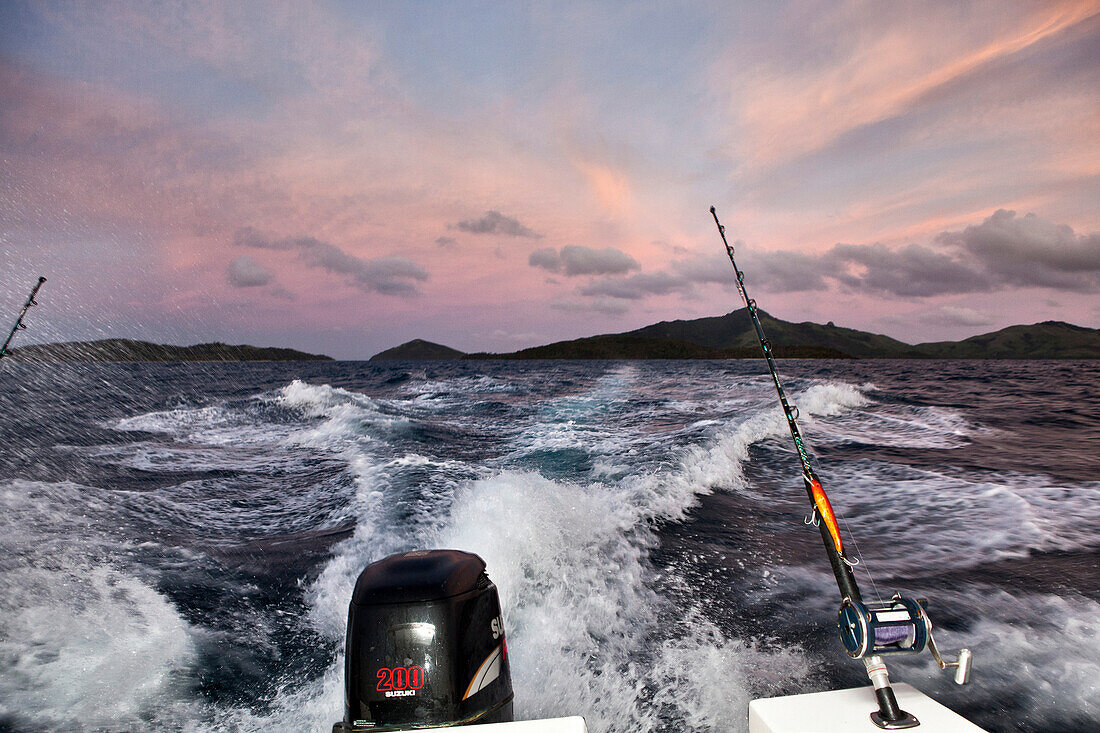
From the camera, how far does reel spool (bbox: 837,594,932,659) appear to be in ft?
4.89

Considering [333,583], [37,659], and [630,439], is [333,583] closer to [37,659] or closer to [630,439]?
[37,659]

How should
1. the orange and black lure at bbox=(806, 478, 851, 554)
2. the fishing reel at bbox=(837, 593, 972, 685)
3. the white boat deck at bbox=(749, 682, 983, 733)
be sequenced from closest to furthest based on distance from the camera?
1. the white boat deck at bbox=(749, 682, 983, 733)
2. the fishing reel at bbox=(837, 593, 972, 685)
3. the orange and black lure at bbox=(806, 478, 851, 554)

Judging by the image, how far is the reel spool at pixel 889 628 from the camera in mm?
1490

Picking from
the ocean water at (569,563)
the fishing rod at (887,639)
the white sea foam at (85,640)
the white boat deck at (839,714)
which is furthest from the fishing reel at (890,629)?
the white sea foam at (85,640)

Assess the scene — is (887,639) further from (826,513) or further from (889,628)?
(826,513)

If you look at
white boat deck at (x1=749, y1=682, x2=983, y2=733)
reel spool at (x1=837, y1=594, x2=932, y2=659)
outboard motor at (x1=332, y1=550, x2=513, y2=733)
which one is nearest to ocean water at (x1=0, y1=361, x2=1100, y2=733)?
outboard motor at (x1=332, y1=550, x2=513, y2=733)

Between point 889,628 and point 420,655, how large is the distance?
1.53 metres

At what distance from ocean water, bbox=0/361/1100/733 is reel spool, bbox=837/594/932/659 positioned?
117cm

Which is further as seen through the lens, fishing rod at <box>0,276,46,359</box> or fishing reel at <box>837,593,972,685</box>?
fishing rod at <box>0,276,46,359</box>

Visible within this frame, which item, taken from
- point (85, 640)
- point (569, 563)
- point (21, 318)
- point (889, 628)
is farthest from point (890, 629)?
point (21, 318)

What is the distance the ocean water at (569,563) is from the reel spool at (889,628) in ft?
3.84

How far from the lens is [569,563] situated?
12.6ft

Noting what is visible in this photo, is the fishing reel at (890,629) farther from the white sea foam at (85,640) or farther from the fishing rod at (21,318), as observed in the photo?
the fishing rod at (21,318)

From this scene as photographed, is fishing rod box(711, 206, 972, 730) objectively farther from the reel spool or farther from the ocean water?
the ocean water
